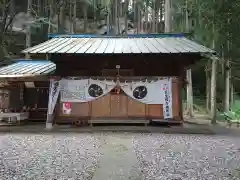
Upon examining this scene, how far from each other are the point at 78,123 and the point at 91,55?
9.12 ft

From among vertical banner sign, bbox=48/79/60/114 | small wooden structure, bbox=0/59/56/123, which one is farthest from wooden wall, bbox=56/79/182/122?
small wooden structure, bbox=0/59/56/123

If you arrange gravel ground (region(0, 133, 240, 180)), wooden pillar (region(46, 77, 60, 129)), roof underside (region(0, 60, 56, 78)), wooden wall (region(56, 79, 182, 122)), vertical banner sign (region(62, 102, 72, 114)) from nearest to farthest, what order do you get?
gravel ground (region(0, 133, 240, 180))
wooden pillar (region(46, 77, 60, 129))
wooden wall (region(56, 79, 182, 122))
vertical banner sign (region(62, 102, 72, 114))
roof underside (region(0, 60, 56, 78))

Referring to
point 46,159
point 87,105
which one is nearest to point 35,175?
point 46,159

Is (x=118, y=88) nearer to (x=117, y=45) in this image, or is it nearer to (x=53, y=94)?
(x=117, y=45)

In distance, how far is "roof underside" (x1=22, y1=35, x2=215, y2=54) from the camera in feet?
44.0

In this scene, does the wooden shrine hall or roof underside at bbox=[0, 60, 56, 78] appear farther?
roof underside at bbox=[0, 60, 56, 78]

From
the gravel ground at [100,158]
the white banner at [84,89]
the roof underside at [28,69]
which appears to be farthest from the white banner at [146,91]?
the roof underside at [28,69]

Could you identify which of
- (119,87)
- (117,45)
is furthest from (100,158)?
(117,45)

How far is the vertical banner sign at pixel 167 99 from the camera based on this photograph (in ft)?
45.6

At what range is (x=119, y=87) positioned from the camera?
1399 centimetres

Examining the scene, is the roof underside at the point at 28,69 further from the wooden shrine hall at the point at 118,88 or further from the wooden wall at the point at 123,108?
the wooden wall at the point at 123,108

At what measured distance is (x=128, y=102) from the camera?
14.1 m

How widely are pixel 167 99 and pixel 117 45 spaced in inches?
127

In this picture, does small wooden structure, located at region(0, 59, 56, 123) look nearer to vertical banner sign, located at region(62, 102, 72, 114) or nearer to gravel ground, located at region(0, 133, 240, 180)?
vertical banner sign, located at region(62, 102, 72, 114)
